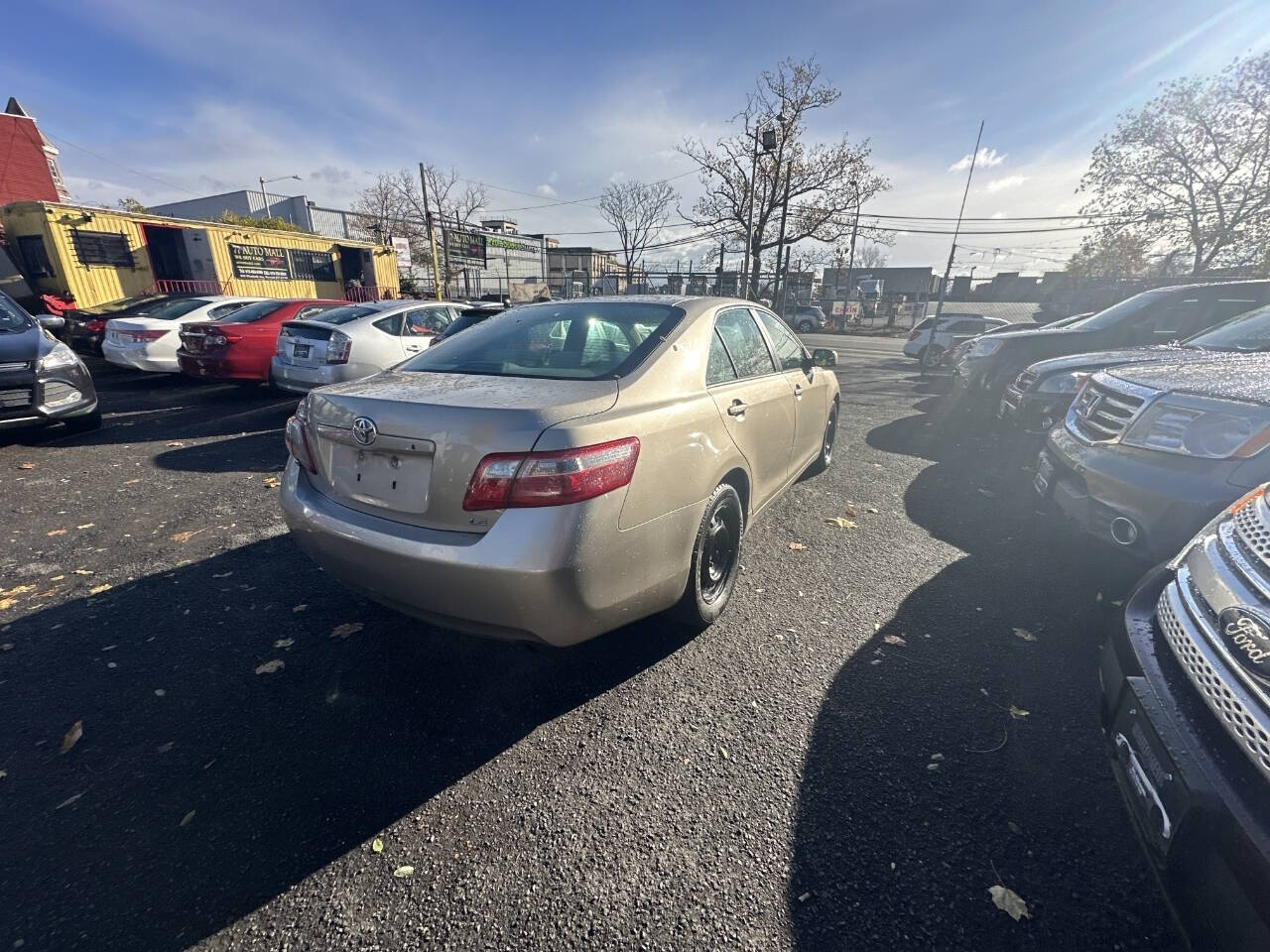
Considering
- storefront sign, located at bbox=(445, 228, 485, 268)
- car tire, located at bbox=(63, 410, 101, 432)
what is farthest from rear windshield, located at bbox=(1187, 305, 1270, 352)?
storefront sign, located at bbox=(445, 228, 485, 268)

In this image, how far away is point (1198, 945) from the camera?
114 centimetres

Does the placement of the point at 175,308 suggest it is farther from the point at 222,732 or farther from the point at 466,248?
the point at 466,248

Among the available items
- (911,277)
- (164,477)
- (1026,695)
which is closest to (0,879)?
(1026,695)

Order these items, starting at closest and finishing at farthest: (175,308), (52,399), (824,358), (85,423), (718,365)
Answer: (718,365), (824,358), (52,399), (85,423), (175,308)

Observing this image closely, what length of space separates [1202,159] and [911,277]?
3465cm

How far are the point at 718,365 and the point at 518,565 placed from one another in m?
1.64

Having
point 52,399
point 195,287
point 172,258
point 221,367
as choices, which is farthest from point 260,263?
point 52,399

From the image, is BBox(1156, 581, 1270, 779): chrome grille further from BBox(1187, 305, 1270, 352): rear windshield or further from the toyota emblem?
BBox(1187, 305, 1270, 352): rear windshield

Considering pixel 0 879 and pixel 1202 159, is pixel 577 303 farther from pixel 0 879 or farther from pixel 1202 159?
pixel 1202 159

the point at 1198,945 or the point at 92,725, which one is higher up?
the point at 1198,945

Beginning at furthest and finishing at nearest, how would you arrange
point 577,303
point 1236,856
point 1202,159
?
point 1202,159, point 577,303, point 1236,856

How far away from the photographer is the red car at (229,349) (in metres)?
7.61

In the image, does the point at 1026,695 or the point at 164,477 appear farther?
the point at 164,477

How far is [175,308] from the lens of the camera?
966cm
